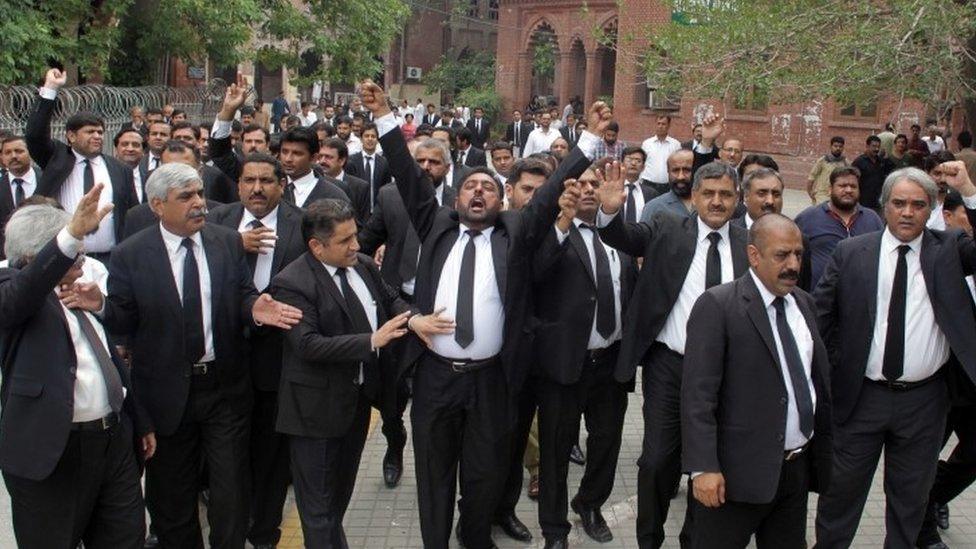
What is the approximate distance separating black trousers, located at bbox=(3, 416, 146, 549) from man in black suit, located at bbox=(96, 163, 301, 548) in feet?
1.46

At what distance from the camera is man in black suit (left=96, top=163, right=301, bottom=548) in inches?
187

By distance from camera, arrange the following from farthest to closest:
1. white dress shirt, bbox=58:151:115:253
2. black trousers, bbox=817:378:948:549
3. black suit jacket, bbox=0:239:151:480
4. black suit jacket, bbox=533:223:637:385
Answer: white dress shirt, bbox=58:151:115:253
black suit jacket, bbox=533:223:637:385
black trousers, bbox=817:378:948:549
black suit jacket, bbox=0:239:151:480

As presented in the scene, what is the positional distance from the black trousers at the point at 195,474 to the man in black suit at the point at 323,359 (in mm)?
317

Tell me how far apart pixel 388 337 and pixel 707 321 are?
1468 mm

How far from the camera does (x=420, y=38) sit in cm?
5672

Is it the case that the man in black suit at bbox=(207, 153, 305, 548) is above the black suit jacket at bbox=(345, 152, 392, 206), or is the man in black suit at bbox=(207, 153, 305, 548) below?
below

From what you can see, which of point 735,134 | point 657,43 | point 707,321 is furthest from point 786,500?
point 735,134

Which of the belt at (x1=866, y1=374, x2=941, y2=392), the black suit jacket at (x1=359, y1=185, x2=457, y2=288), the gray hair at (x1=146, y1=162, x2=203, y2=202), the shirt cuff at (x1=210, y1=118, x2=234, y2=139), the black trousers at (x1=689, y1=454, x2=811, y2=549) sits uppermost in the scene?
the shirt cuff at (x1=210, y1=118, x2=234, y2=139)

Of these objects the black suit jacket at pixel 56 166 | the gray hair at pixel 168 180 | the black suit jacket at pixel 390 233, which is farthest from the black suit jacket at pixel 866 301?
the black suit jacket at pixel 56 166

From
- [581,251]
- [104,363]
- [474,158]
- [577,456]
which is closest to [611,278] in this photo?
[581,251]

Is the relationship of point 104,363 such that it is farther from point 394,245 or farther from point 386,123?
point 394,245

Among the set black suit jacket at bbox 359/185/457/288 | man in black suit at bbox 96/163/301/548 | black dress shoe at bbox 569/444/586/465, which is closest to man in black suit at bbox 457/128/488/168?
black suit jacket at bbox 359/185/457/288

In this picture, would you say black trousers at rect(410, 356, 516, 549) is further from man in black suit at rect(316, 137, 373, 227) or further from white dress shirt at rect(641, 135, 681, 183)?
white dress shirt at rect(641, 135, 681, 183)

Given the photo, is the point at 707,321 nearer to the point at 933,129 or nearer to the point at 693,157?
the point at 693,157
